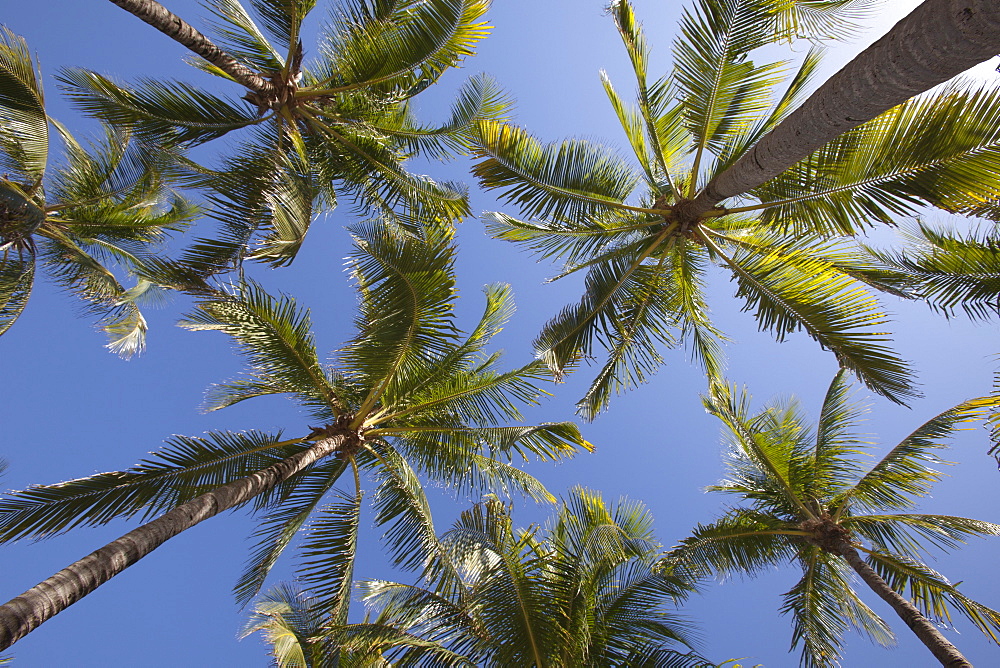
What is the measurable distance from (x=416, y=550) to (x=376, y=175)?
6.07m

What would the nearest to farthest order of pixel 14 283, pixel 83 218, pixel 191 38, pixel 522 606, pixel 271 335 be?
pixel 522 606
pixel 191 38
pixel 271 335
pixel 14 283
pixel 83 218

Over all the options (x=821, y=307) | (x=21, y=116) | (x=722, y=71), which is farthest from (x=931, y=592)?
(x=21, y=116)

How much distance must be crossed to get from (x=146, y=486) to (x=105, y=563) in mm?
2596

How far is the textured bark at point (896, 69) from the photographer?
9.45 ft

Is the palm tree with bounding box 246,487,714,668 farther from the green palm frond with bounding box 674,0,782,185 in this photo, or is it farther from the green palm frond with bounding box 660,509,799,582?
the green palm frond with bounding box 674,0,782,185

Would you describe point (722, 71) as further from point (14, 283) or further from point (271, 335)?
point (14, 283)

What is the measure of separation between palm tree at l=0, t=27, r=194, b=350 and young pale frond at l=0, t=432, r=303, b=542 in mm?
3957

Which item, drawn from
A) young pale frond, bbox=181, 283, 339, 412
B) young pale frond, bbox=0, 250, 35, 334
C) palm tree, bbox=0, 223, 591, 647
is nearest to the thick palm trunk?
palm tree, bbox=0, 223, 591, 647

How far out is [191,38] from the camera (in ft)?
22.1

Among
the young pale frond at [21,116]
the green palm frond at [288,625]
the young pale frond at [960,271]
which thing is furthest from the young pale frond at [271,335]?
the young pale frond at [960,271]

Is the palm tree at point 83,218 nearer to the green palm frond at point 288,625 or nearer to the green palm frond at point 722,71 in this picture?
the green palm frond at point 288,625

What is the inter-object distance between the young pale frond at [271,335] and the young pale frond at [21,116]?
3714 mm

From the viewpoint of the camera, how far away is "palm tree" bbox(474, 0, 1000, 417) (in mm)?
5568

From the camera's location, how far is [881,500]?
9.08 m
